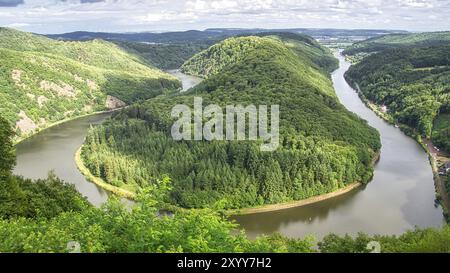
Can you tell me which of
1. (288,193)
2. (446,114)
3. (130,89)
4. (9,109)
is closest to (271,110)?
(288,193)

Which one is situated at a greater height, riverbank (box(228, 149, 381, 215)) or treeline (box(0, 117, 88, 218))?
treeline (box(0, 117, 88, 218))

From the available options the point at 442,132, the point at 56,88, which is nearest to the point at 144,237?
the point at 442,132

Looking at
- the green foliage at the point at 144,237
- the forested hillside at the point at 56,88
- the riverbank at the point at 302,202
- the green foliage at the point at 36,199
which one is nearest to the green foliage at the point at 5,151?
the green foliage at the point at 36,199

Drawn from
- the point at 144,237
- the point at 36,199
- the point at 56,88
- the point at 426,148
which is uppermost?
the point at 144,237

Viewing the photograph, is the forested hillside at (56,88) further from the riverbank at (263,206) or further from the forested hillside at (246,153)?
the riverbank at (263,206)

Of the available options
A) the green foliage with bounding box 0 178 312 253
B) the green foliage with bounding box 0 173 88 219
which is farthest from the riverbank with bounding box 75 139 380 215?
the green foliage with bounding box 0 178 312 253

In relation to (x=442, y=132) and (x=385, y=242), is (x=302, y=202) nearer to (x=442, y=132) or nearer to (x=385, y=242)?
(x=385, y=242)

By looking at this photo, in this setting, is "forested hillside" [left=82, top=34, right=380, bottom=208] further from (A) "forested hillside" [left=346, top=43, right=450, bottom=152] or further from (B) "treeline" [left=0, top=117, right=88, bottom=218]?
(A) "forested hillside" [left=346, top=43, right=450, bottom=152]
